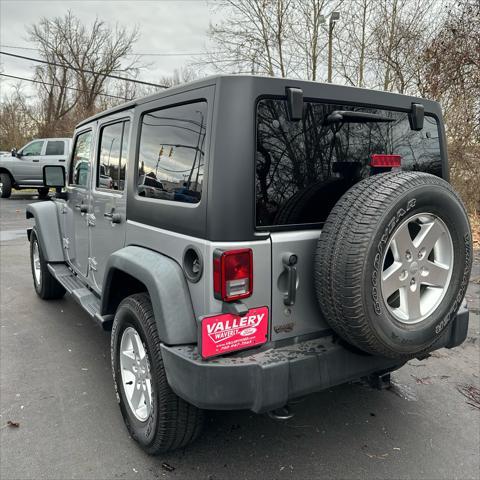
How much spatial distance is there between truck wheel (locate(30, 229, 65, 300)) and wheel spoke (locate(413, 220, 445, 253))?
3.85 m

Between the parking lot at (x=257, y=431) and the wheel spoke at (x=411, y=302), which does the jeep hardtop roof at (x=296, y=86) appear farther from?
the parking lot at (x=257, y=431)

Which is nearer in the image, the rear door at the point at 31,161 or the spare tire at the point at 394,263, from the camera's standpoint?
the spare tire at the point at 394,263

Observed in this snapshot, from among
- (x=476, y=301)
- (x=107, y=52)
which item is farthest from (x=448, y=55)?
(x=107, y=52)

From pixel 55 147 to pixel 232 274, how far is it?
15.5 metres

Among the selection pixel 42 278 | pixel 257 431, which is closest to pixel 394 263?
pixel 257 431

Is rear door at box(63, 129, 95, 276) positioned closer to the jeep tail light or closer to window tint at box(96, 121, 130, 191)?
window tint at box(96, 121, 130, 191)

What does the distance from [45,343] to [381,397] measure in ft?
9.44

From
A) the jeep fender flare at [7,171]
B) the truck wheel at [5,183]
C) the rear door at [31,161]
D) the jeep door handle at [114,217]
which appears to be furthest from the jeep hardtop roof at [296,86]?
the truck wheel at [5,183]

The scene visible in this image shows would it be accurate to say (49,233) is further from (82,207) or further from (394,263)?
(394,263)

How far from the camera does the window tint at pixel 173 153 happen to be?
209 cm

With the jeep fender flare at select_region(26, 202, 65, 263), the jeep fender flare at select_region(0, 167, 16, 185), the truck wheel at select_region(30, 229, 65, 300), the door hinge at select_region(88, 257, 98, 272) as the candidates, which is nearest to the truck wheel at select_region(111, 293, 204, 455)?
the door hinge at select_region(88, 257, 98, 272)

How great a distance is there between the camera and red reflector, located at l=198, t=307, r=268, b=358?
191cm

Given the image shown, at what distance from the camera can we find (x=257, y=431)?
8.73 feet

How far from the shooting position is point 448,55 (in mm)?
10258
